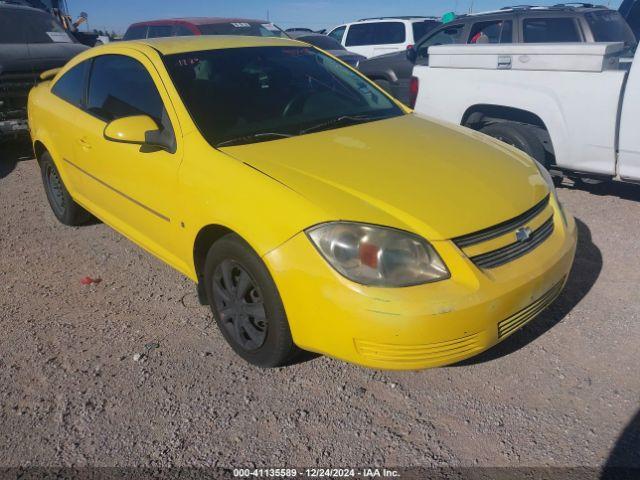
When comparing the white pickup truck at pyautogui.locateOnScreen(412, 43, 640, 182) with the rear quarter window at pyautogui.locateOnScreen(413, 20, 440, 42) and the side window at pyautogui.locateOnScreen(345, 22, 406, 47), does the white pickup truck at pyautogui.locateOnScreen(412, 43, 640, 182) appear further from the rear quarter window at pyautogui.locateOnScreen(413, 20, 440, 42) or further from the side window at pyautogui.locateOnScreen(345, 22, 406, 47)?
the side window at pyautogui.locateOnScreen(345, 22, 406, 47)

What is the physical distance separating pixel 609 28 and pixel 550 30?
68cm

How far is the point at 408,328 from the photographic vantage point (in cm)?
222

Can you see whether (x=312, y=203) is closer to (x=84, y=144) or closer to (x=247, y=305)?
(x=247, y=305)

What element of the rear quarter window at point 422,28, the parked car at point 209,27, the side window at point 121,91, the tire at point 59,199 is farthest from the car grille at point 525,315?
the rear quarter window at point 422,28

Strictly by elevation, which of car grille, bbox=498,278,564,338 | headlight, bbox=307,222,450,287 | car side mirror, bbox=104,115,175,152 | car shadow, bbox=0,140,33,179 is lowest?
car shadow, bbox=0,140,33,179

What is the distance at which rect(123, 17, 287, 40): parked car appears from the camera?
969cm

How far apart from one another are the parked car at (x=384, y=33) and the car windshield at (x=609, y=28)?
248 inches

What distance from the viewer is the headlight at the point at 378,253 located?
2.27m

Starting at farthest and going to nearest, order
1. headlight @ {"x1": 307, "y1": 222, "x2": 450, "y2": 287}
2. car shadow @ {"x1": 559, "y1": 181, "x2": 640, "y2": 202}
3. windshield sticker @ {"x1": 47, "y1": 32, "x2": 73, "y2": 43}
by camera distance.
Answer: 1. windshield sticker @ {"x1": 47, "y1": 32, "x2": 73, "y2": 43}
2. car shadow @ {"x1": 559, "y1": 181, "x2": 640, "y2": 202}
3. headlight @ {"x1": 307, "y1": 222, "x2": 450, "y2": 287}

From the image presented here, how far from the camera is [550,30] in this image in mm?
6586

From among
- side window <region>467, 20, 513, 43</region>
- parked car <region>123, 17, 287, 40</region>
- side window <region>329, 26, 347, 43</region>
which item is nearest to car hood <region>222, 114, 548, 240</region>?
side window <region>467, 20, 513, 43</region>

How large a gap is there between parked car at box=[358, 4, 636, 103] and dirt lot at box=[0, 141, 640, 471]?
3692 mm

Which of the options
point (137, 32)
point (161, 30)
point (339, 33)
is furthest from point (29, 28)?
point (339, 33)

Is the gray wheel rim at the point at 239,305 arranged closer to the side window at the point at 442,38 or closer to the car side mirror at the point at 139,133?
the car side mirror at the point at 139,133
